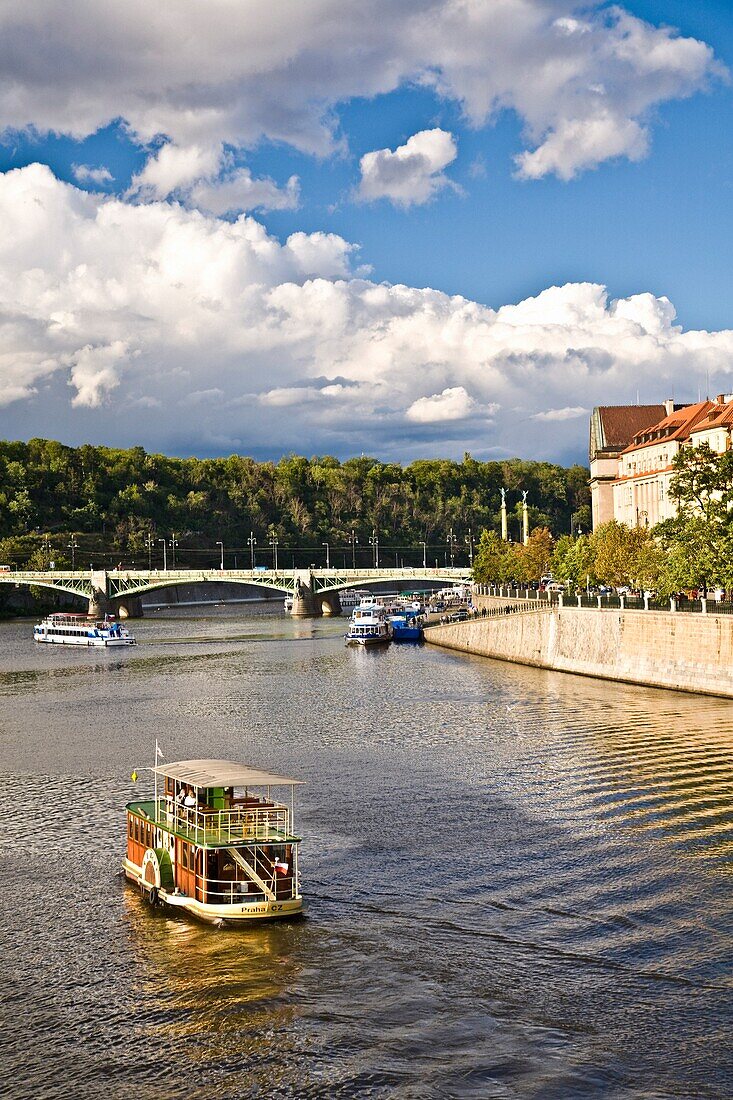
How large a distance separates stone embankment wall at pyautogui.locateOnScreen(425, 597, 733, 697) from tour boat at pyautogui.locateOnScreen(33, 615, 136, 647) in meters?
45.5

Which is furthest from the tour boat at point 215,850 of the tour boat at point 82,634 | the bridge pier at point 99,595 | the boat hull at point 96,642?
the bridge pier at point 99,595

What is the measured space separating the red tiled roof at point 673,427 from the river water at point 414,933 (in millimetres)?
72379

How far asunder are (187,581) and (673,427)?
69.8 meters

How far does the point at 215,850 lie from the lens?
96.4ft

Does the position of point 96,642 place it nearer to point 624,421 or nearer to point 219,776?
point 624,421

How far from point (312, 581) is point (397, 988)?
150983 mm

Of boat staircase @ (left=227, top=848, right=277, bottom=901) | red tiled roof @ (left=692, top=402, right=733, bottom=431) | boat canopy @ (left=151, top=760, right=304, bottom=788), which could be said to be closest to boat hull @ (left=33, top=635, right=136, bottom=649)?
red tiled roof @ (left=692, top=402, right=733, bottom=431)

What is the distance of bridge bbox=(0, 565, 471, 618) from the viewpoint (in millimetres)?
169500

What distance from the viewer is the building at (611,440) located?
14900 cm

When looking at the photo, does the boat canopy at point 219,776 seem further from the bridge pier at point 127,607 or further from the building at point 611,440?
the bridge pier at point 127,607

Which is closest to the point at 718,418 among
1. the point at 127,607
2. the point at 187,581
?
the point at 187,581

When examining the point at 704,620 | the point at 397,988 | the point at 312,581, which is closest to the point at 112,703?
the point at 704,620

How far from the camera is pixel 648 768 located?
145ft

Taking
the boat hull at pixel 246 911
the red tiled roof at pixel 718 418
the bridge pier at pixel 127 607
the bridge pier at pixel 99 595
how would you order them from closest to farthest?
1. the boat hull at pixel 246 911
2. the red tiled roof at pixel 718 418
3. the bridge pier at pixel 99 595
4. the bridge pier at pixel 127 607
